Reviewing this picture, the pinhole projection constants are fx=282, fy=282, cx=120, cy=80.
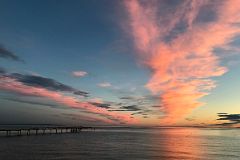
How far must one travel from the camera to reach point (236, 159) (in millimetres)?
43844

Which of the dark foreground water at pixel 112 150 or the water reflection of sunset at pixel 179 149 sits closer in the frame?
the dark foreground water at pixel 112 150

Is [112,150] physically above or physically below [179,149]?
below

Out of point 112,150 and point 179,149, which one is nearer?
point 112,150

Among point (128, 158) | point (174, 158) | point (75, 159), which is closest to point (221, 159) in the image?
point (174, 158)

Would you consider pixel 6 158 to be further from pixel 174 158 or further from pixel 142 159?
pixel 174 158

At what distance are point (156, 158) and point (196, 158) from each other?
21.8 feet

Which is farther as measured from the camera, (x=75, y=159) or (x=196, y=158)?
(x=196, y=158)

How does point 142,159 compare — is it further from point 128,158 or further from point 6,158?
point 6,158

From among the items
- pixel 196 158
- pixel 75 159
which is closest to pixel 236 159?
pixel 196 158

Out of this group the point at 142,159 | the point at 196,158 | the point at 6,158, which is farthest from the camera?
the point at 196,158

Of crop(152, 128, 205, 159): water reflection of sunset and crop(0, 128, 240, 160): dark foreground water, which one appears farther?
crop(152, 128, 205, 159): water reflection of sunset

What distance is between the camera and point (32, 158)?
133ft

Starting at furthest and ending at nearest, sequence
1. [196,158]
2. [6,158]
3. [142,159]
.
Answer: [196,158], [142,159], [6,158]

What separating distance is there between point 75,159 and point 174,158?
1552cm
